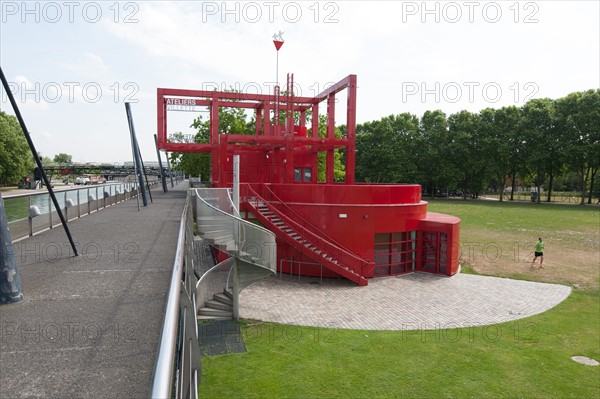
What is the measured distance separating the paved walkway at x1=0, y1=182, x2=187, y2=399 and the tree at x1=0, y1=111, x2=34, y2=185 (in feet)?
179

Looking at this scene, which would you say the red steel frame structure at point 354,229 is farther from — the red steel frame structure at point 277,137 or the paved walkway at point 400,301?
the red steel frame structure at point 277,137

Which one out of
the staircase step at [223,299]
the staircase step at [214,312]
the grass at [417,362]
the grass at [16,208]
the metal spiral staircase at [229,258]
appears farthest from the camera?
the staircase step at [223,299]

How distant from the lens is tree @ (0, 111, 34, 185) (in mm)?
51375

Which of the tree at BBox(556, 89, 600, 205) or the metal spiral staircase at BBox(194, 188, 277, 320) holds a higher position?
the tree at BBox(556, 89, 600, 205)

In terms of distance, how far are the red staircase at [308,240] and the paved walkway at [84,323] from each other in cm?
1164

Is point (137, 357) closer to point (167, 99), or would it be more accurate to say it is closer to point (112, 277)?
point (112, 277)

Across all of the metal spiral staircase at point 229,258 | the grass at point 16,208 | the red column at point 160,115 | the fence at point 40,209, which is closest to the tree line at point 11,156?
the red column at point 160,115

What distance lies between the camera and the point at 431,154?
69.8 metres

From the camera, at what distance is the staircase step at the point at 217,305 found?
14683 millimetres

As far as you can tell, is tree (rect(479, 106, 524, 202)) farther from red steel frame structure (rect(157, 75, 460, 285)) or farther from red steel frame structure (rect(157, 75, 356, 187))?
red steel frame structure (rect(157, 75, 460, 285))

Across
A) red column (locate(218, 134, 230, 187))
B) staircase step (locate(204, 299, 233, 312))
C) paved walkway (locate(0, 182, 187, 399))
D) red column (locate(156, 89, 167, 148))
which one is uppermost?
red column (locate(156, 89, 167, 148))

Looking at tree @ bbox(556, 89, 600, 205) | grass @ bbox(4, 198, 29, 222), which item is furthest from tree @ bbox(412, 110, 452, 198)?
grass @ bbox(4, 198, 29, 222)

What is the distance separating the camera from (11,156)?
53.1m

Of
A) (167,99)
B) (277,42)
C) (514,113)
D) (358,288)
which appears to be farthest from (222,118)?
(514,113)
